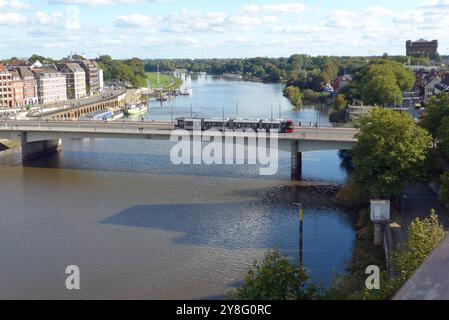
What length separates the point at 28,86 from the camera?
70.2m

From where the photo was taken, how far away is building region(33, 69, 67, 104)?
73312 mm

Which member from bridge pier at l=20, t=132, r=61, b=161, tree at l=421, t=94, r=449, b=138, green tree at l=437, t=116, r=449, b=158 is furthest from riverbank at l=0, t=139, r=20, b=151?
green tree at l=437, t=116, r=449, b=158

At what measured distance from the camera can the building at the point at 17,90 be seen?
66.3 meters

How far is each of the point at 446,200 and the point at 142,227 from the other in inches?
431

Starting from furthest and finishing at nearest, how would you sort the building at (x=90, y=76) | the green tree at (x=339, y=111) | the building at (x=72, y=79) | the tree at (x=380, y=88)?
the building at (x=90, y=76) → the building at (x=72, y=79) → the green tree at (x=339, y=111) → the tree at (x=380, y=88)

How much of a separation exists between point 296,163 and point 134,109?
42.6 metres

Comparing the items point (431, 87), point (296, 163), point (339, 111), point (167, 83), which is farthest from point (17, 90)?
point (167, 83)

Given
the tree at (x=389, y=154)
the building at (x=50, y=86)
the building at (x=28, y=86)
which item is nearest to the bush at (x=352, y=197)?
the tree at (x=389, y=154)

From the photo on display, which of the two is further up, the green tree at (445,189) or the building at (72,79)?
the building at (72,79)

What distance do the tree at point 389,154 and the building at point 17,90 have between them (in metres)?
52.5

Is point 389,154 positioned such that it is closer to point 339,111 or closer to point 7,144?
point 7,144

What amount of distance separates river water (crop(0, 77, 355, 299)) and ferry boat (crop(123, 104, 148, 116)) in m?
33.2

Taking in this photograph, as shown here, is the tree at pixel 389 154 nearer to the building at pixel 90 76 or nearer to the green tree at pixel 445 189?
the green tree at pixel 445 189
